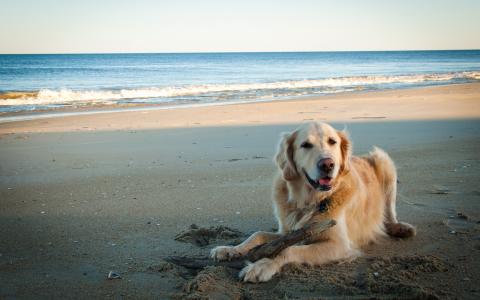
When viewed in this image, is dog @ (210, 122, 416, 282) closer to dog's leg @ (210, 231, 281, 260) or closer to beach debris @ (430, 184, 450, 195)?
dog's leg @ (210, 231, 281, 260)

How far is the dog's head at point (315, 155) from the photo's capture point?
135 inches

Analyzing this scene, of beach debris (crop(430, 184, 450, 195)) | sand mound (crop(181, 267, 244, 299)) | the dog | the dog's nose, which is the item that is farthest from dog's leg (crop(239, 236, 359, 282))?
beach debris (crop(430, 184, 450, 195))

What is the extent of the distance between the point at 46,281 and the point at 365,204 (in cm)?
274

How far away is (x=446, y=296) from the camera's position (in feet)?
8.81

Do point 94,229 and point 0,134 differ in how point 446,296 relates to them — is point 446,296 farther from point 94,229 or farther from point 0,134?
point 0,134

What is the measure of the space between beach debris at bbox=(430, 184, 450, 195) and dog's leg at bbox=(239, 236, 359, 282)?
201 cm

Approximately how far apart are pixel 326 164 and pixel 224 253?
3.42 ft

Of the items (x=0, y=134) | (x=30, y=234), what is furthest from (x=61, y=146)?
(x=30, y=234)

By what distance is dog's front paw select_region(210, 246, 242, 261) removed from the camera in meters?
3.40

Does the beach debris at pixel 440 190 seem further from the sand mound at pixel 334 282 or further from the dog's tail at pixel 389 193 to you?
the sand mound at pixel 334 282

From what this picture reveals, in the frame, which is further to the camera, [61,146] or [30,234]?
[61,146]

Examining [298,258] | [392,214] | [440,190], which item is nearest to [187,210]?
[298,258]

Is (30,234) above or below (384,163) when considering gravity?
below

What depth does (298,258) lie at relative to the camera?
10.7 feet
